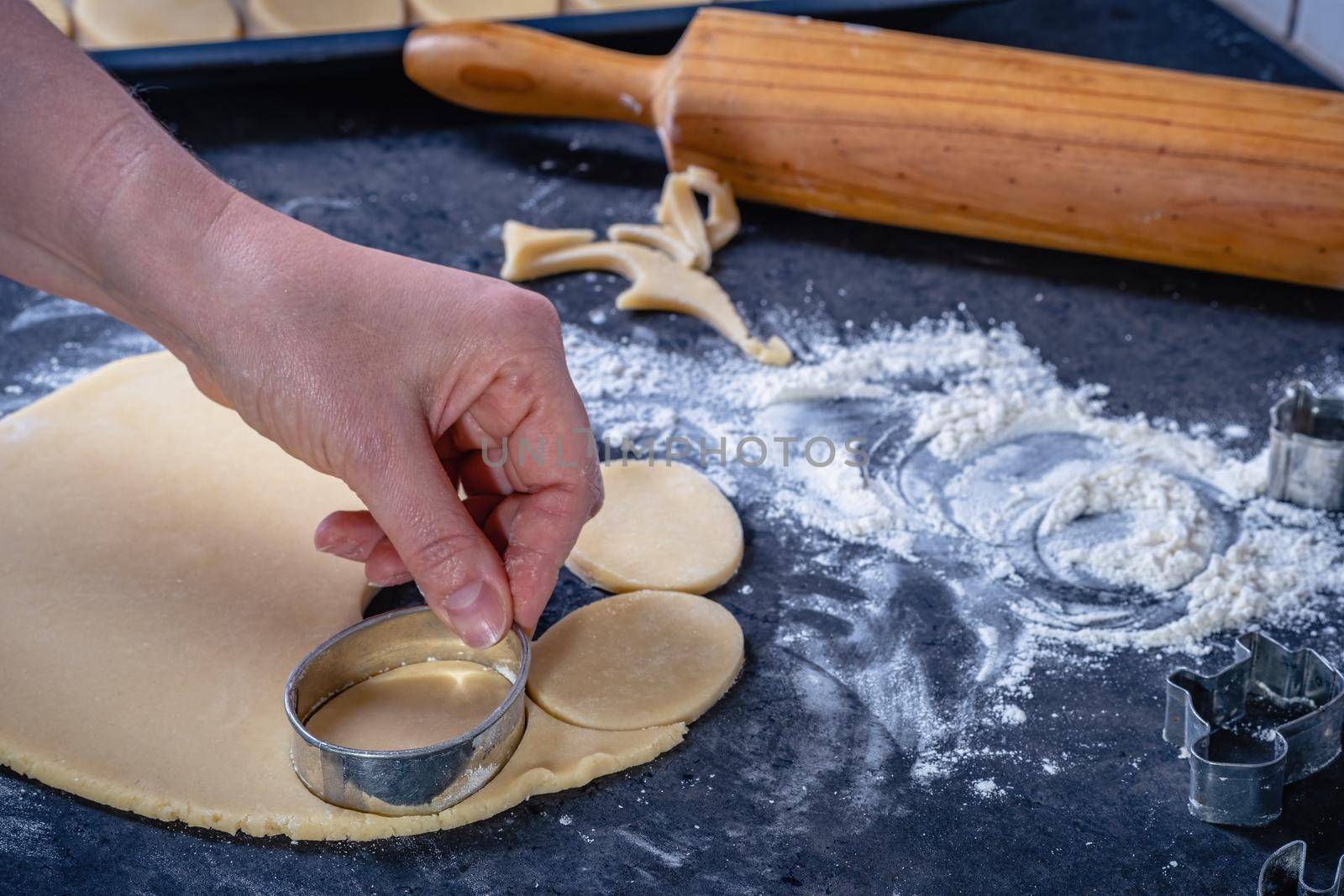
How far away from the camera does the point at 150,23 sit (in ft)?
8.02

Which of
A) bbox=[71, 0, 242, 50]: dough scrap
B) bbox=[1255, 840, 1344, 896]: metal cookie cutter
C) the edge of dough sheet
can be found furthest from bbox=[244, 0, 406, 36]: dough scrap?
bbox=[1255, 840, 1344, 896]: metal cookie cutter

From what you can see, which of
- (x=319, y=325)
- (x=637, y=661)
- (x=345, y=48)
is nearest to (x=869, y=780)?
(x=637, y=661)

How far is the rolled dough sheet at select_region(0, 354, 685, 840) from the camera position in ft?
3.92

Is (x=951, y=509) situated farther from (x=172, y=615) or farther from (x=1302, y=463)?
(x=172, y=615)

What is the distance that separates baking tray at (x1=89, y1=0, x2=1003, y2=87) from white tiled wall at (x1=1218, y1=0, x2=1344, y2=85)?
734mm

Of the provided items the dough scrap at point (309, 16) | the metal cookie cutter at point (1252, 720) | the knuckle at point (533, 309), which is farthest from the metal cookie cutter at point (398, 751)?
the dough scrap at point (309, 16)

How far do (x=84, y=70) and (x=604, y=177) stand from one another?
1.18m

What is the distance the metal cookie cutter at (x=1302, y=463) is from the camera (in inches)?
60.0

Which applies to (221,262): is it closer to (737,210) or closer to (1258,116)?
(737,210)

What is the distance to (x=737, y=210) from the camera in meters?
2.21

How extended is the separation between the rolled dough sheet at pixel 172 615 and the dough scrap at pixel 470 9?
3.69ft

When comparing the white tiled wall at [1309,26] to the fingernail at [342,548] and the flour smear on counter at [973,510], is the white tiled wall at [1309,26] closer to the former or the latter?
the flour smear on counter at [973,510]

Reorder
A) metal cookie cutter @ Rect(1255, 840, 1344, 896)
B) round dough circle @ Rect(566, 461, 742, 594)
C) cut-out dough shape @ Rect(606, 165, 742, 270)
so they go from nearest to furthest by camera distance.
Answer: metal cookie cutter @ Rect(1255, 840, 1344, 896) < round dough circle @ Rect(566, 461, 742, 594) < cut-out dough shape @ Rect(606, 165, 742, 270)

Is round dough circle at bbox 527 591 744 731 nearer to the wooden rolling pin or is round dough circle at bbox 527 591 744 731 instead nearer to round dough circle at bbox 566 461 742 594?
round dough circle at bbox 566 461 742 594
